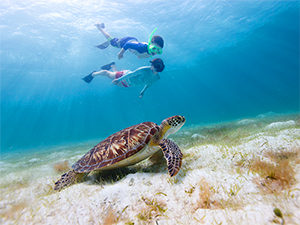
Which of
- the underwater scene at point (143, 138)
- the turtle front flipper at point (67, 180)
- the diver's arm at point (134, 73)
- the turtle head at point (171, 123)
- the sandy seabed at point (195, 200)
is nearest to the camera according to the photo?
the sandy seabed at point (195, 200)

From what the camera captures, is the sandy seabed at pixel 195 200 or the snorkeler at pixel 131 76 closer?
the sandy seabed at pixel 195 200

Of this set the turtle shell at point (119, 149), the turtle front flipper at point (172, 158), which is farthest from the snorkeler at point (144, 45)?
the turtle front flipper at point (172, 158)

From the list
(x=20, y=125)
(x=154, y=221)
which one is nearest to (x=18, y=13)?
(x=154, y=221)

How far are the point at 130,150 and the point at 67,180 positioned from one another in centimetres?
159

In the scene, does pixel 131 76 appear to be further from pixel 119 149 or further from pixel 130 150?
A: pixel 130 150

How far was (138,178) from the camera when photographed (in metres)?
2.29

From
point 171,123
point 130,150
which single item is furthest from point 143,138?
point 171,123

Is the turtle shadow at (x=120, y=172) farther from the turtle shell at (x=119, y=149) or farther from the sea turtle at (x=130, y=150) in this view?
the turtle shell at (x=119, y=149)

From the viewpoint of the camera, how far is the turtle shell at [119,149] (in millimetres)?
2547

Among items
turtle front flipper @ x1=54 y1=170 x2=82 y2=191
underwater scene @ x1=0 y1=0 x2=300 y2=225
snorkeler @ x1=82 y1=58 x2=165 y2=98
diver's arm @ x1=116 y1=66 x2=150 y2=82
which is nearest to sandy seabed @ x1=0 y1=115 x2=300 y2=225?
underwater scene @ x1=0 y1=0 x2=300 y2=225

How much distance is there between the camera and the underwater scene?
1.57 m

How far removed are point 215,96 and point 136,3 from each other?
10625 centimetres

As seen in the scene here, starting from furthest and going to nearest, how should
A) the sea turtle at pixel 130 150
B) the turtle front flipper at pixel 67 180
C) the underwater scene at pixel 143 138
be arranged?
the turtle front flipper at pixel 67 180 → the sea turtle at pixel 130 150 → the underwater scene at pixel 143 138

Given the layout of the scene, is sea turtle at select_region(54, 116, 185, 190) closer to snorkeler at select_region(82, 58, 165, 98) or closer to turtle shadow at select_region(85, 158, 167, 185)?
turtle shadow at select_region(85, 158, 167, 185)
